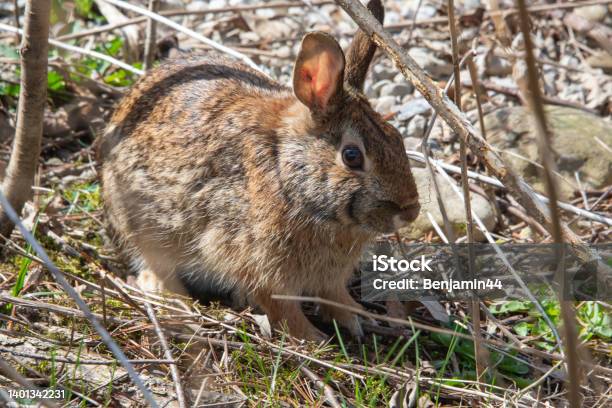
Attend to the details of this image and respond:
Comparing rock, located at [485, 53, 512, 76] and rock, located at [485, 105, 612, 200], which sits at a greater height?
rock, located at [485, 53, 512, 76]

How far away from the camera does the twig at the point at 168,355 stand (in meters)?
3.59

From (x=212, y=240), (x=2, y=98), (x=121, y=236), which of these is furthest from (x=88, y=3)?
(x=212, y=240)

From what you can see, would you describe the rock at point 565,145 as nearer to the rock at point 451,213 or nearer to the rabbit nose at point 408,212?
the rock at point 451,213

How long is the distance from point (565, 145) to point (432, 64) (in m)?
1.48

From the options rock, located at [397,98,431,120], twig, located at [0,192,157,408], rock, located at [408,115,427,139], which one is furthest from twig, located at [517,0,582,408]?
rock, located at [397,98,431,120]

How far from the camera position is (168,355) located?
3859 millimetres

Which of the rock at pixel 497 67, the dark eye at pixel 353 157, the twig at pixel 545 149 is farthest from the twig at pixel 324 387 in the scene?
the rock at pixel 497 67

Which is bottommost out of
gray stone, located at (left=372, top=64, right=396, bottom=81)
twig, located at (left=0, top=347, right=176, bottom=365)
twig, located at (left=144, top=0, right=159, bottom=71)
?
twig, located at (left=0, top=347, right=176, bottom=365)

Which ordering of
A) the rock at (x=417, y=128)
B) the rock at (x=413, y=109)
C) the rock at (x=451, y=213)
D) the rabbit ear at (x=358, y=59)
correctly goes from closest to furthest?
the rabbit ear at (x=358, y=59), the rock at (x=451, y=213), the rock at (x=417, y=128), the rock at (x=413, y=109)

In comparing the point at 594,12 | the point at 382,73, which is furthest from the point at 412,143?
the point at 594,12

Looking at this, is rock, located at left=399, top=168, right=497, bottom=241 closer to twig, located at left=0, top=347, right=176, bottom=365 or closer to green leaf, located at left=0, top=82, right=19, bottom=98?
twig, located at left=0, top=347, right=176, bottom=365

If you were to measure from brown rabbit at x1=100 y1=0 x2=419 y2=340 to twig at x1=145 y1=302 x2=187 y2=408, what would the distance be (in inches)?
24.1

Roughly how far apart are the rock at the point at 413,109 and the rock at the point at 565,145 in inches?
20.7

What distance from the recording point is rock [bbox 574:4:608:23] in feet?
23.2
